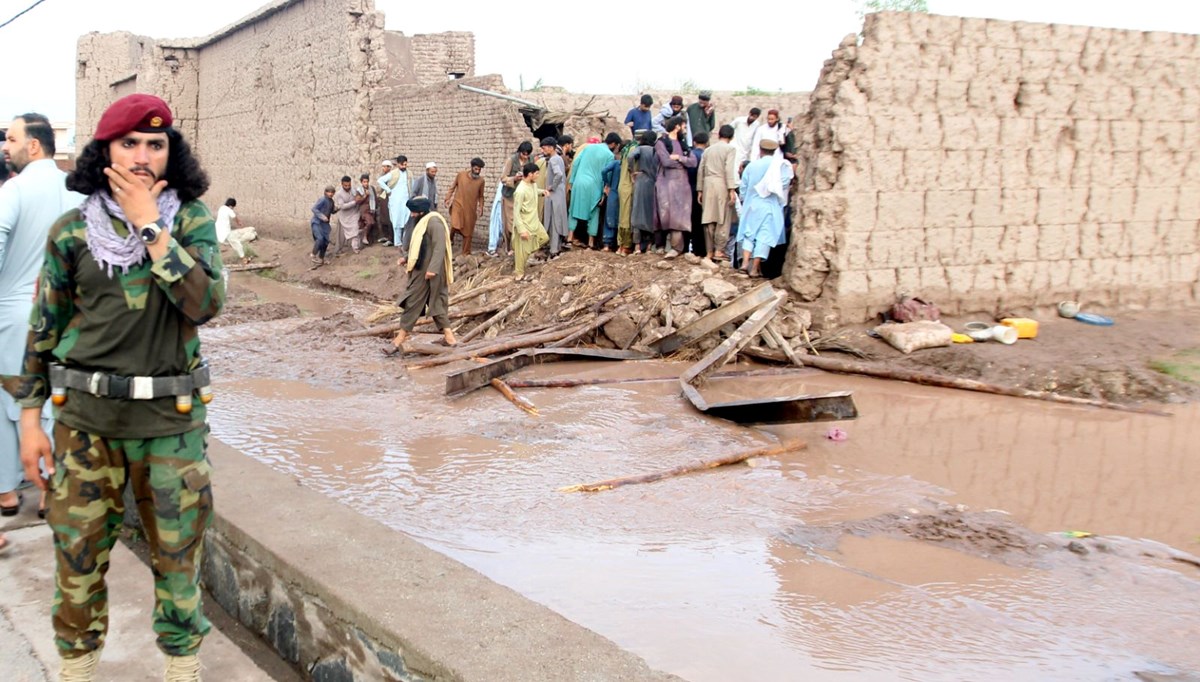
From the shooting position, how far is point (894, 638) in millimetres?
3662

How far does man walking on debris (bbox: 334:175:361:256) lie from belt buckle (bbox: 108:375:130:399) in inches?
568

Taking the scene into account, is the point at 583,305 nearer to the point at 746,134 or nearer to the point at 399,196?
the point at 746,134

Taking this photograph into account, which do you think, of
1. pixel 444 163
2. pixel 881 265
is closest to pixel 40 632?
pixel 881 265

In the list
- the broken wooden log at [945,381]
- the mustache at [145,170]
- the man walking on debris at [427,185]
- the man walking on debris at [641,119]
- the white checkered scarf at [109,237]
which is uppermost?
the man walking on debris at [641,119]

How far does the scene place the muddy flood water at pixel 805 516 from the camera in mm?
3676

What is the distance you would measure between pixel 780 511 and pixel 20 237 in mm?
3822

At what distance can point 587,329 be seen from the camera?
948 cm

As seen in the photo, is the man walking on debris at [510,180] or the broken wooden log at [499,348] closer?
the broken wooden log at [499,348]

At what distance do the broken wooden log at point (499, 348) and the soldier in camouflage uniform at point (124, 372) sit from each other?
6324 mm

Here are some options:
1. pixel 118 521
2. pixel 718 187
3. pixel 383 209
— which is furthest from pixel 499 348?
pixel 383 209

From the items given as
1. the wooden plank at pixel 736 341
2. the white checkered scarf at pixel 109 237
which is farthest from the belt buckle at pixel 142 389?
the wooden plank at pixel 736 341

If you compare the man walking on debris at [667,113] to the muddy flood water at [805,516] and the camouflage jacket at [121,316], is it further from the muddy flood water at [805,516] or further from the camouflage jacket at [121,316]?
the camouflage jacket at [121,316]

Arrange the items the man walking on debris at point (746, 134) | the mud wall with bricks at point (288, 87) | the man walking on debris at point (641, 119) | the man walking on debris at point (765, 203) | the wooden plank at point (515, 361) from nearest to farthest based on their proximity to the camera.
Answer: the wooden plank at point (515, 361), the man walking on debris at point (765, 203), the man walking on debris at point (746, 134), the man walking on debris at point (641, 119), the mud wall with bricks at point (288, 87)

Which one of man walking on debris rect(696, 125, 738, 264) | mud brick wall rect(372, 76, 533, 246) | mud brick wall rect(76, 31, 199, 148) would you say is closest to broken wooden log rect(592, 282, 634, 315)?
man walking on debris rect(696, 125, 738, 264)
